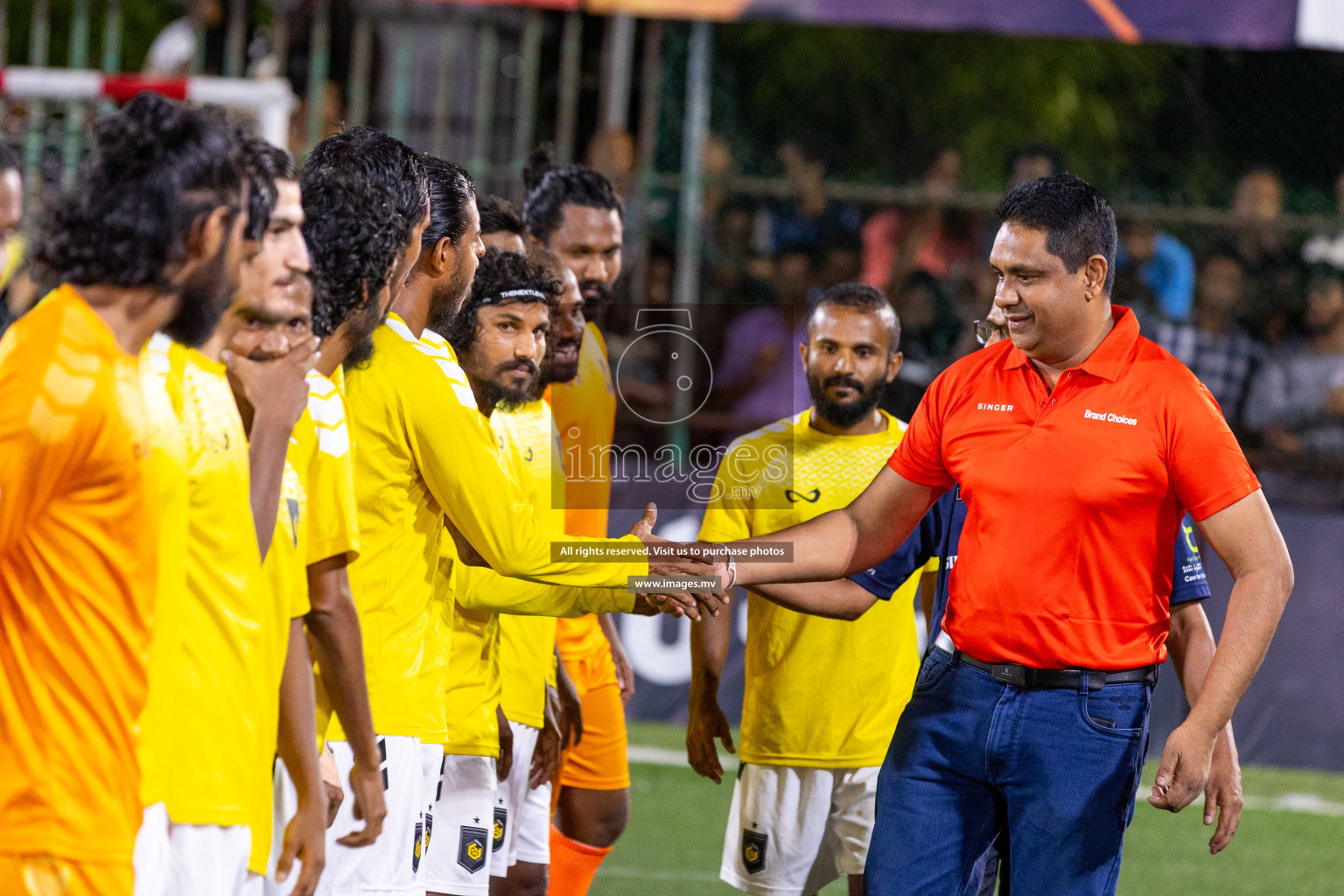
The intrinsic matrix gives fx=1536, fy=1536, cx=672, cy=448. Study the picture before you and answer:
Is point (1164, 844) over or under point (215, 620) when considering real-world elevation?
under

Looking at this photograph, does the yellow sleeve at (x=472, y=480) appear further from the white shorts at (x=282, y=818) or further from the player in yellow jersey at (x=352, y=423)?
the white shorts at (x=282, y=818)

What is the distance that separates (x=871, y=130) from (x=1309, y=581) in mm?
9849

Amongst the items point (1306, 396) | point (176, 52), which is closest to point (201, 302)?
point (1306, 396)

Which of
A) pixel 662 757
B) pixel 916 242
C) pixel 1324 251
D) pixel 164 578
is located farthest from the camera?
pixel 916 242

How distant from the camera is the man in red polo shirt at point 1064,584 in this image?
3.63 metres

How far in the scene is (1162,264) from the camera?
10.4m

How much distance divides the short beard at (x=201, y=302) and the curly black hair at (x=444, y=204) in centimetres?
111

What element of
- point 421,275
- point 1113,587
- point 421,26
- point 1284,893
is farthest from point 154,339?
point 421,26

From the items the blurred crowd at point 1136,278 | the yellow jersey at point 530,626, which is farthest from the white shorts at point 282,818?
the blurred crowd at point 1136,278

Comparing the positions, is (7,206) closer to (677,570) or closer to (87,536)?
(677,570)

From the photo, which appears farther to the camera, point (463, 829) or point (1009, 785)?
point (463, 829)

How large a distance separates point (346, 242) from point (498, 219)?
4.87 ft

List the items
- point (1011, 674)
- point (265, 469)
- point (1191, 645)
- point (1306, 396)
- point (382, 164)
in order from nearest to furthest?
point (265, 469), point (382, 164), point (1011, 674), point (1191, 645), point (1306, 396)

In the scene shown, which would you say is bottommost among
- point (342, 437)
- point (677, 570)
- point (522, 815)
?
point (522, 815)
